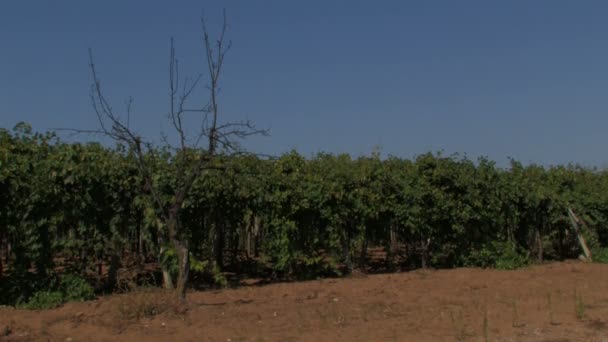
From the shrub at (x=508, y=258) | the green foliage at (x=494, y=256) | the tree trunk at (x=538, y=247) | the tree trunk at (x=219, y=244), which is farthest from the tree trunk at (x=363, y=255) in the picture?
the tree trunk at (x=538, y=247)

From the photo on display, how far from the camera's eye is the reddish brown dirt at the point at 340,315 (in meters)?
7.31

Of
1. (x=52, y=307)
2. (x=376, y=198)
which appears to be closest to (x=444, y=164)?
(x=376, y=198)

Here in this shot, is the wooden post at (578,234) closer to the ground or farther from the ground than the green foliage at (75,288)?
farther from the ground

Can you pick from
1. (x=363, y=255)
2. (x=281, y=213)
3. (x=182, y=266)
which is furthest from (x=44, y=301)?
(x=363, y=255)

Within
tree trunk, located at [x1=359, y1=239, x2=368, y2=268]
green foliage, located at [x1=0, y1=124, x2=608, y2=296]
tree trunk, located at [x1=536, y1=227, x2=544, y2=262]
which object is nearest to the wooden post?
green foliage, located at [x1=0, y1=124, x2=608, y2=296]

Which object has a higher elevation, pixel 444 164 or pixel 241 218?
pixel 444 164

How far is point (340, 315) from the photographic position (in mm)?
8297

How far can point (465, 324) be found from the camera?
7.93m

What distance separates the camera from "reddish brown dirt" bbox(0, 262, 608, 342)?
7.31m

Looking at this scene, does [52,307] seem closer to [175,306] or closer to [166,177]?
[175,306]

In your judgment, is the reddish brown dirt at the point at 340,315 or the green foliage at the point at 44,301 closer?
the reddish brown dirt at the point at 340,315

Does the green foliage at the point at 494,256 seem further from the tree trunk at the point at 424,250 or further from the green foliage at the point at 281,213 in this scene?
the tree trunk at the point at 424,250

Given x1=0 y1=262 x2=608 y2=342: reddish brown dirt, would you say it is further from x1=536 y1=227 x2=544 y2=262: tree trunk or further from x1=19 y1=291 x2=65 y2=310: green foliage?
x1=536 y1=227 x2=544 y2=262: tree trunk

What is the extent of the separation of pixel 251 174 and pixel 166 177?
170 centimetres
